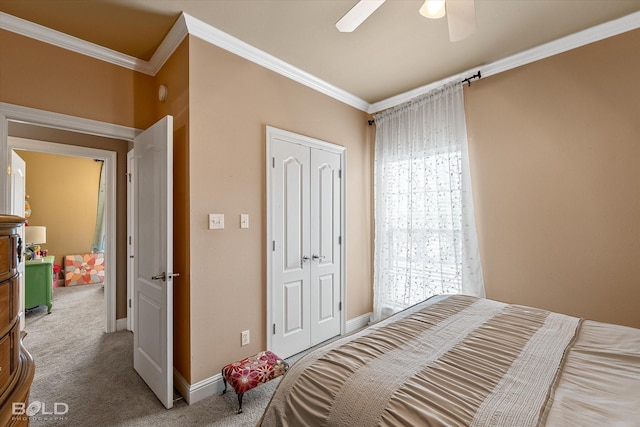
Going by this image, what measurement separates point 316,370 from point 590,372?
1.05 m

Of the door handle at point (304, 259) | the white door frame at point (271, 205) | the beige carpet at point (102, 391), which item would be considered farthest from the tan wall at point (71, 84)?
the beige carpet at point (102, 391)

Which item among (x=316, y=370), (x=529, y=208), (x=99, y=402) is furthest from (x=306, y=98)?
(x=99, y=402)

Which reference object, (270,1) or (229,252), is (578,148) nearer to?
(270,1)

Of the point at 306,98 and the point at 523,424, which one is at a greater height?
the point at 306,98

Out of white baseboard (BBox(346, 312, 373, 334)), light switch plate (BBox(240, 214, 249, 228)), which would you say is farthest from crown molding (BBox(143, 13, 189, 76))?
white baseboard (BBox(346, 312, 373, 334))

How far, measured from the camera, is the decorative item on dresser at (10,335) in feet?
2.72

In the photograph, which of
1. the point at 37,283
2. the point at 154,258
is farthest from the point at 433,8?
the point at 37,283

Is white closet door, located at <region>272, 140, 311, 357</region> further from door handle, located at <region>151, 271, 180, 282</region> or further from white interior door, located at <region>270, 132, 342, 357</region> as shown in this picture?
door handle, located at <region>151, 271, 180, 282</region>

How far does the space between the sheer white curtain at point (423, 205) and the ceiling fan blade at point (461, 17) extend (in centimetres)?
137

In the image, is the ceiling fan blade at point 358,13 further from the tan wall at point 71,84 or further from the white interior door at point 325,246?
the tan wall at point 71,84

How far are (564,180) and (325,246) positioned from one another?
2.15 meters

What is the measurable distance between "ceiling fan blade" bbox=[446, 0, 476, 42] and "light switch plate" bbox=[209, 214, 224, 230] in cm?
189

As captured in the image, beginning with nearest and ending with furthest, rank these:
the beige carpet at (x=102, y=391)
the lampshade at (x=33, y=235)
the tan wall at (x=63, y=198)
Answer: the beige carpet at (x=102, y=391), the lampshade at (x=33, y=235), the tan wall at (x=63, y=198)

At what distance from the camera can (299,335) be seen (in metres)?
2.75
